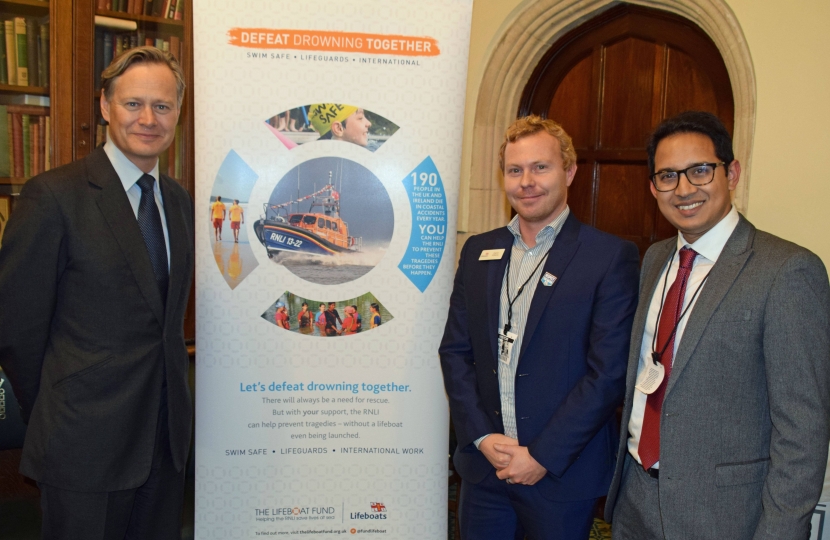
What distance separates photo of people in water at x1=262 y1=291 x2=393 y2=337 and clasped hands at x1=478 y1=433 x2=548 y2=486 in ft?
1.81

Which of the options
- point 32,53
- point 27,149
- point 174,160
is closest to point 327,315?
point 174,160

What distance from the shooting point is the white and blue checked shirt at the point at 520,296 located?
1847mm

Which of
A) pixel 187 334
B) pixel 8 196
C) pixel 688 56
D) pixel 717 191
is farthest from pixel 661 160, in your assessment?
pixel 8 196

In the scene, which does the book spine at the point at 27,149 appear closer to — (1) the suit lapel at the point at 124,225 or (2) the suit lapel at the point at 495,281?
(1) the suit lapel at the point at 124,225

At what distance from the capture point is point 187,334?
11.0 ft

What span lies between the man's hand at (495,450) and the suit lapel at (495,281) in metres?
0.21

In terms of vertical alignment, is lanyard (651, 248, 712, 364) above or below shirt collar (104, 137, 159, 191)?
below

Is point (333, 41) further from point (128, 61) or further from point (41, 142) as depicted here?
point (41, 142)

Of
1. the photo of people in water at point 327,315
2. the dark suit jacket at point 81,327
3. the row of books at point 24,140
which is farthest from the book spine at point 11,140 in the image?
the photo of people in water at point 327,315

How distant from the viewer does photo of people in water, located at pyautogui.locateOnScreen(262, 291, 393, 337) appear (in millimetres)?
2145

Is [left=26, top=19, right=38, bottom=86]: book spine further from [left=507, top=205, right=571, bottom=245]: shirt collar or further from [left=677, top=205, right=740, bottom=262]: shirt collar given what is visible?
[left=677, top=205, right=740, bottom=262]: shirt collar

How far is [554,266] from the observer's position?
182 cm

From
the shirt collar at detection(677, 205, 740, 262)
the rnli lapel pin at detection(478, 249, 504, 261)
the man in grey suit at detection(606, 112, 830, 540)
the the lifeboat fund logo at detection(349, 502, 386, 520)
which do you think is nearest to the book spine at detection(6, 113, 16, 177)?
the the lifeboat fund logo at detection(349, 502, 386, 520)

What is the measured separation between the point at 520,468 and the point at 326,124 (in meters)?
1.16
